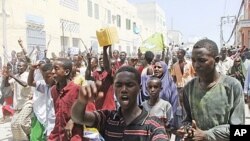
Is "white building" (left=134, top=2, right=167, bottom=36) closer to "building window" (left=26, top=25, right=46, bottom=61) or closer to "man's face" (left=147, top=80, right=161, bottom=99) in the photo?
"building window" (left=26, top=25, right=46, bottom=61)

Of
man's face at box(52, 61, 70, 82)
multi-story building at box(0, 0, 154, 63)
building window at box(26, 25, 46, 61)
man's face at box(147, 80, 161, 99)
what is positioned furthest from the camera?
building window at box(26, 25, 46, 61)

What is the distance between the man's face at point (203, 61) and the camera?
2.51m

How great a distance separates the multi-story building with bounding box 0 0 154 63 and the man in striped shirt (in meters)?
11.4

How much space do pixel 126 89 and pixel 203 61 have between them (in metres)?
0.55

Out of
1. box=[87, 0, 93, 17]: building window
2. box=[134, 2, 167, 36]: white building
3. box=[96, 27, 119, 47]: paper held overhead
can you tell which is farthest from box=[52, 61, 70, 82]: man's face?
box=[134, 2, 167, 36]: white building

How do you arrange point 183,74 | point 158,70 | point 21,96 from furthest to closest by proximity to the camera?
point 183,74 < point 21,96 < point 158,70

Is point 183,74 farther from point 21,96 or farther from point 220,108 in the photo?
point 220,108

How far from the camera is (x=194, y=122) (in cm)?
237

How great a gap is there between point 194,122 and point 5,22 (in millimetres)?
17123

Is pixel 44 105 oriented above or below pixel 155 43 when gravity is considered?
below

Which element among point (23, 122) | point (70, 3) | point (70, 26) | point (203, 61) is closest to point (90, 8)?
point (70, 3)

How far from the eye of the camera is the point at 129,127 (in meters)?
2.28

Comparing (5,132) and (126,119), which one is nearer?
(126,119)

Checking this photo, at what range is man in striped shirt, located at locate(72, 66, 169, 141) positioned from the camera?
2.24 metres
